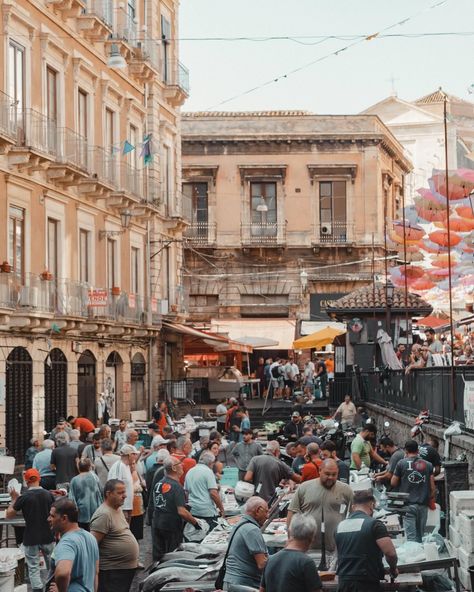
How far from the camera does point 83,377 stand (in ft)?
111

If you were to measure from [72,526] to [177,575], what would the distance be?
323 centimetres

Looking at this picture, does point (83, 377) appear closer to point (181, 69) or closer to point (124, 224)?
point (124, 224)

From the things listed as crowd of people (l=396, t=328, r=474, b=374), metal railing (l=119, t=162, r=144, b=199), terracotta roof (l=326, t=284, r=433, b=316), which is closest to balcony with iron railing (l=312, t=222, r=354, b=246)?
crowd of people (l=396, t=328, r=474, b=374)

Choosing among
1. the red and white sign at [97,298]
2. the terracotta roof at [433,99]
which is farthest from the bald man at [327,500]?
the terracotta roof at [433,99]

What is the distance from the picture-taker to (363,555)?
33.9ft

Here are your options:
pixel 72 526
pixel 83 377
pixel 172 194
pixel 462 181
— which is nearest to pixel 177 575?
pixel 72 526

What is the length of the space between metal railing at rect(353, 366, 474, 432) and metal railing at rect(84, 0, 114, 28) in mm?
12168

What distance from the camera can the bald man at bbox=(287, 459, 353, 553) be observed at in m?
12.9

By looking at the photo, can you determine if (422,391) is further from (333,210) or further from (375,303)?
(333,210)

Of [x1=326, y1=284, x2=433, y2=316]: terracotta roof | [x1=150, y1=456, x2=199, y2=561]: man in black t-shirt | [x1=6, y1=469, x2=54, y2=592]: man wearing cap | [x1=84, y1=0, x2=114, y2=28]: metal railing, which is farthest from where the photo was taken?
[x1=326, y1=284, x2=433, y2=316]: terracotta roof

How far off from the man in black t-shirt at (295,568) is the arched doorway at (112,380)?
26.6 metres

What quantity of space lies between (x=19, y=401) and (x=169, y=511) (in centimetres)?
1458

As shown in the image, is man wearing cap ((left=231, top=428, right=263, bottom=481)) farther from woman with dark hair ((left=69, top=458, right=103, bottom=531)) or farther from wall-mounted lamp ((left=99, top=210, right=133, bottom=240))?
wall-mounted lamp ((left=99, top=210, right=133, bottom=240))

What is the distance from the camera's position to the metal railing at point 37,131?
28953mm
